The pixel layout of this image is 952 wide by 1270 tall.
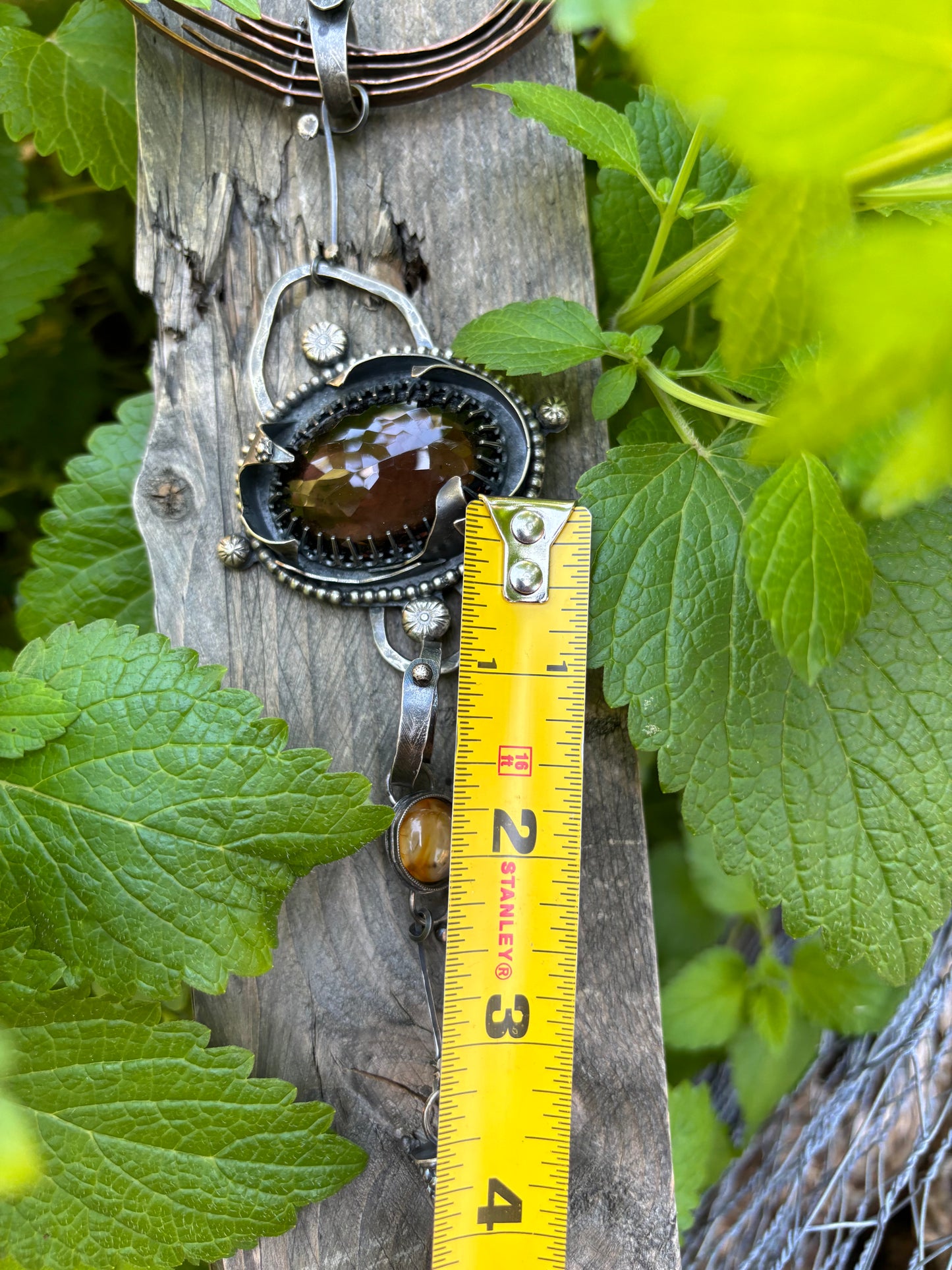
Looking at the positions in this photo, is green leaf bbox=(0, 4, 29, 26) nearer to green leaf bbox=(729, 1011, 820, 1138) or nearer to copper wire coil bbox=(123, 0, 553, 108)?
copper wire coil bbox=(123, 0, 553, 108)

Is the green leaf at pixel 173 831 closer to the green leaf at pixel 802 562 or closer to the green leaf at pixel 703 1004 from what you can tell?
the green leaf at pixel 802 562

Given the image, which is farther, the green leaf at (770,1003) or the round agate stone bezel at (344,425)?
the green leaf at (770,1003)

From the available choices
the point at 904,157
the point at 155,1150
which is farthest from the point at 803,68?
the point at 155,1150

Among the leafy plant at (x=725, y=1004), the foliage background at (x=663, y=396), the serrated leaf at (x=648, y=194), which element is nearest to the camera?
the foliage background at (x=663, y=396)

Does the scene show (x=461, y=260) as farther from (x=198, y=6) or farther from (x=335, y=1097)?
(x=335, y=1097)

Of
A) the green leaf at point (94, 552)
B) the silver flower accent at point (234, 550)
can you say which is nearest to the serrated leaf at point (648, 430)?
the silver flower accent at point (234, 550)

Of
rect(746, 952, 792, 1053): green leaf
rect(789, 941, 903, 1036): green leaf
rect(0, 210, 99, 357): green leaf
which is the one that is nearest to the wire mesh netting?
rect(789, 941, 903, 1036): green leaf

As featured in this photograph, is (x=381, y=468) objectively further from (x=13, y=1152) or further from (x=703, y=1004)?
(x=703, y=1004)

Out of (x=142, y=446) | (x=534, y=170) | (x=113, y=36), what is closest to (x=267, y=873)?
(x=142, y=446)
